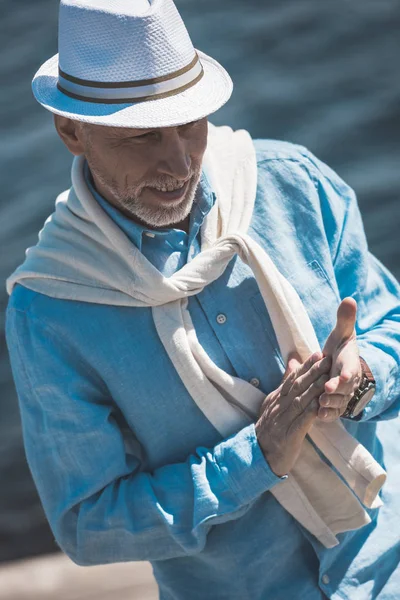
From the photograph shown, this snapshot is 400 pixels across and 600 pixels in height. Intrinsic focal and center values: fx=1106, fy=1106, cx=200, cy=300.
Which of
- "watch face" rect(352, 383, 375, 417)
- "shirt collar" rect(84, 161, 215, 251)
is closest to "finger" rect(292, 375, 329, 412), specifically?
A: "watch face" rect(352, 383, 375, 417)

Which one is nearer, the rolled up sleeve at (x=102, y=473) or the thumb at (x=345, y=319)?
the thumb at (x=345, y=319)

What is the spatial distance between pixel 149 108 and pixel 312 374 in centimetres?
61

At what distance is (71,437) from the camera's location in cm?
227

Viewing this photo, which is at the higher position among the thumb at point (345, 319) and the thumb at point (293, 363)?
the thumb at point (345, 319)

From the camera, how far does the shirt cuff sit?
222 centimetres

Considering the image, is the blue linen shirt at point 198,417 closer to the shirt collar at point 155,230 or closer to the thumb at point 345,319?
the shirt collar at point 155,230

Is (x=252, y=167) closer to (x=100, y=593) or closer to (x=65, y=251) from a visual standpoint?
(x=65, y=251)

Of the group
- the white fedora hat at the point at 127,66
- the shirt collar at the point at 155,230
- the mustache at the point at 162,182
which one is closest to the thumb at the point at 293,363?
the shirt collar at the point at 155,230

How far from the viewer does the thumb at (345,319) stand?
213cm

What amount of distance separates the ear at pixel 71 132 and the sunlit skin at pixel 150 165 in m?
0.02

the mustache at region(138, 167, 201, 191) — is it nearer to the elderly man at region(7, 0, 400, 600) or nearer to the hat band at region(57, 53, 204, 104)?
the elderly man at region(7, 0, 400, 600)

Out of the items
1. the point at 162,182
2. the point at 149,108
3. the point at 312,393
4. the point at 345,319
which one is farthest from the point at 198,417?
the point at 149,108

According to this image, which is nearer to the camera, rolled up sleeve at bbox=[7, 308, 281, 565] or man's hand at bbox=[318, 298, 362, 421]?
man's hand at bbox=[318, 298, 362, 421]

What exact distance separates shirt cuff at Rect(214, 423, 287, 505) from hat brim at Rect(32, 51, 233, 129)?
2.15 feet
